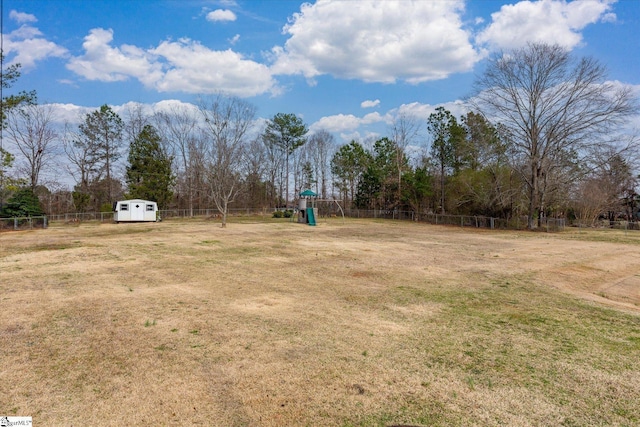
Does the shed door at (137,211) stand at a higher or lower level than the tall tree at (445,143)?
lower

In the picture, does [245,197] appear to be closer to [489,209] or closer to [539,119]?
[489,209]

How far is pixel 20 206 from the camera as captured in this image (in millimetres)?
23297

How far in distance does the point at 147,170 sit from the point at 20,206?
13094 mm

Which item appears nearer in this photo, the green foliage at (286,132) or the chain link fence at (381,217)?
the chain link fence at (381,217)

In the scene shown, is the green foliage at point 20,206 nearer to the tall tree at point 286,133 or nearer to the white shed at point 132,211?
the white shed at point 132,211

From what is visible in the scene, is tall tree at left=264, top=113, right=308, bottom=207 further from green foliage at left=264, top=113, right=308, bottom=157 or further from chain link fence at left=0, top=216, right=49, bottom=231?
chain link fence at left=0, top=216, right=49, bottom=231

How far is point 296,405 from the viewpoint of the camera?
2939mm

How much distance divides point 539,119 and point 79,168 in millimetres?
39570


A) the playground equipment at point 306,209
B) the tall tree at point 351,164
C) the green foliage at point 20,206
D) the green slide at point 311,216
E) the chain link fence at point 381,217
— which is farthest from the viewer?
the tall tree at point 351,164

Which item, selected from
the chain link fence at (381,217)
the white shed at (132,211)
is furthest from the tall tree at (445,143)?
the white shed at (132,211)

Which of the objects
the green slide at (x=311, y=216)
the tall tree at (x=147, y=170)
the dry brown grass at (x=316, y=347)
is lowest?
the dry brown grass at (x=316, y=347)

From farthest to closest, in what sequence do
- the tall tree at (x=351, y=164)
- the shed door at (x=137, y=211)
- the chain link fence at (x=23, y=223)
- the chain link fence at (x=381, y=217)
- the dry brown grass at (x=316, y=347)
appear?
1. the tall tree at (x=351, y=164)
2. the shed door at (x=137, y=211)
3. the chain link fence at (x=381, y=217)
4. the chain link fence at (x=23, y=223)
5. the dry brown grass at (x=316, y=347)

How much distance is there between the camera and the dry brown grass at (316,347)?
2893 millimetres

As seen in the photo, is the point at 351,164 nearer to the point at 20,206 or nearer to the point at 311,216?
the point at 311,216
